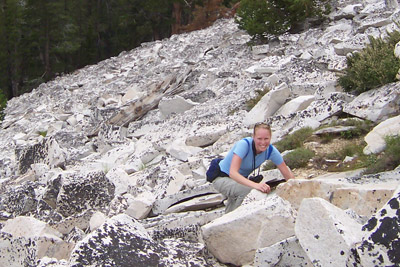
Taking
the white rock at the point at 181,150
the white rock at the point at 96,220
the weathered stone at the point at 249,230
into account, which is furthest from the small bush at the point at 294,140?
the weathered stone at the point at 249,230

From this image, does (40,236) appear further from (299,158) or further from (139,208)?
(299,158)

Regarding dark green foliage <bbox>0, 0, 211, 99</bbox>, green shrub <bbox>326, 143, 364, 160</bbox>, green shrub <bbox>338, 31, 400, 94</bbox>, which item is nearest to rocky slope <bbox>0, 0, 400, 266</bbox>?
green shrub <bbox>326, 143, 364, 160</bbox>

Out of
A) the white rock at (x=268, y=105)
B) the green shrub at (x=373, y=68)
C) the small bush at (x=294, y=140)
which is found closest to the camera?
the small bush at (x=294, y=140)

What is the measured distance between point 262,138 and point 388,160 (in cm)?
149

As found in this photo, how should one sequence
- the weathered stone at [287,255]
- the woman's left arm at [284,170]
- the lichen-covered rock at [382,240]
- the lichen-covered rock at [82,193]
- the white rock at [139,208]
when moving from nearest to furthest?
the lichen-covered rock at [382,240] < the weathered stone at [287,255] < the woman's left arm at [284,170] < the white rock at [139,208] < the lichen-covered rock at [82,193]

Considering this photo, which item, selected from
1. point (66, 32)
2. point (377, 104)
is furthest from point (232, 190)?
point (66, 32)

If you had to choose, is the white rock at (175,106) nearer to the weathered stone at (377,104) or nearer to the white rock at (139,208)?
the weathered stone at (377,104)

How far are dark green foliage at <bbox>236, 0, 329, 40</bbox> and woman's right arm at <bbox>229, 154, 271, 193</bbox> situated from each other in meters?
11.7

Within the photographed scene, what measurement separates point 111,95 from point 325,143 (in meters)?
10.4

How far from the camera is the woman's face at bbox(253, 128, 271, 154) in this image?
5125mm

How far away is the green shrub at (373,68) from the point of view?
26.5 feet

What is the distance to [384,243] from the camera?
319 cm

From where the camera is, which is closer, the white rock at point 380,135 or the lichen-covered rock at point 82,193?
the white rock at point 380,135

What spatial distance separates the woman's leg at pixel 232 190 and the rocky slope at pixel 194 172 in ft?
0.84
